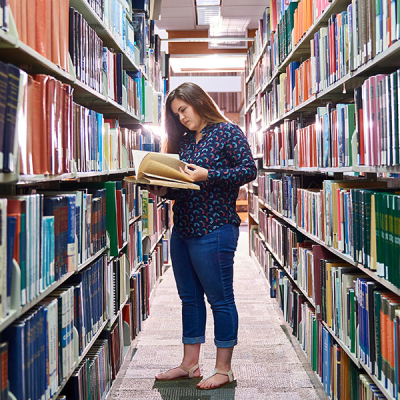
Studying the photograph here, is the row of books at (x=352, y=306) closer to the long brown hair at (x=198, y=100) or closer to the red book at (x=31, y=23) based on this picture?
the long brown hair at (x=198, y=100)

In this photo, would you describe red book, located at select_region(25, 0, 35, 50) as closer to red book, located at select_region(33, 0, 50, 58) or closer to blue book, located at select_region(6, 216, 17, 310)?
red book, located at select_region(33, 0, 50, 58)

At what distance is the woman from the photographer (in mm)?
2020

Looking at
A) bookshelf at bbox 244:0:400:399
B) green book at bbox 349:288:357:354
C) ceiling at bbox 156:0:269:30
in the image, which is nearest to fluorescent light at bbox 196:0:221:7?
ceiling at bbox 156:0:269:30

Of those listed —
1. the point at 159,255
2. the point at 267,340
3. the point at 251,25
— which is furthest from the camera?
the point at 251,25

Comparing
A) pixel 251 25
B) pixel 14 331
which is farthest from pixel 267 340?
pixel 251 25

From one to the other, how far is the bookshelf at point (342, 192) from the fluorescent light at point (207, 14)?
8.23 ft

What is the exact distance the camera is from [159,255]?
14.6ft

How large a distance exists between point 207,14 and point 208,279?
474 centimetres

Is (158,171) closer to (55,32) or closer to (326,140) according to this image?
(55,32)

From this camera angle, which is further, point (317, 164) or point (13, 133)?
point (317, 164)

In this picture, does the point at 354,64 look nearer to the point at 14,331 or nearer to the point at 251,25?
the point at 14,331

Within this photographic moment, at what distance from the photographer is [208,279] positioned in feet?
6.75

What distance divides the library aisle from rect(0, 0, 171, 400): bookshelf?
5.7 inches

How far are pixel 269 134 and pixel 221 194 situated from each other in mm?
2019
